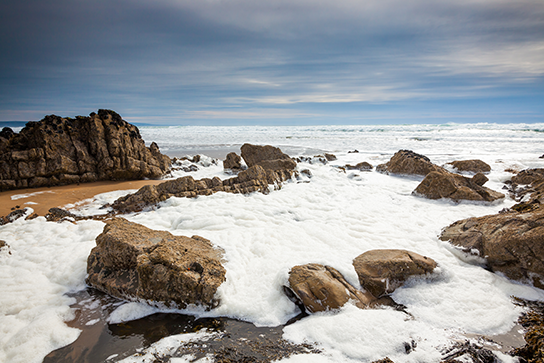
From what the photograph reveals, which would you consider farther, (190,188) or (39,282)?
(190,188)

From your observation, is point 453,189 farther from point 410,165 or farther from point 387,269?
point 387,269

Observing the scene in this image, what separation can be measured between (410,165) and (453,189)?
4.51 metres

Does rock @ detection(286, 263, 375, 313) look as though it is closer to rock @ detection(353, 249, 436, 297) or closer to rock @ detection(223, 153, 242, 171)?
rock @ detection(353, 249, 436, 297)

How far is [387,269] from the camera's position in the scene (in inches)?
166

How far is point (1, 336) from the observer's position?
3139 mm

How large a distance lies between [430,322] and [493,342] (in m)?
0.65

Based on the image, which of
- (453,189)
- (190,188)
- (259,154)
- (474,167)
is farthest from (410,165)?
(190,188)

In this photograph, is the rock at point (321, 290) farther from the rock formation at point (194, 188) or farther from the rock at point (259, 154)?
the rock at point (259, 154)

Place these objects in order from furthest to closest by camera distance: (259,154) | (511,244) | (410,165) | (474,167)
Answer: (259,154), (474,167), (410,165), (511,244)

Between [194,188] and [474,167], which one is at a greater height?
[474,167]

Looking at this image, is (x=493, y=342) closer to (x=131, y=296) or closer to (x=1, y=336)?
(x=131, y=296)

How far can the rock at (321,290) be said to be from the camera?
3665 mm

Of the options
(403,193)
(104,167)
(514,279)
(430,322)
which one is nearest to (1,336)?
(430,322)

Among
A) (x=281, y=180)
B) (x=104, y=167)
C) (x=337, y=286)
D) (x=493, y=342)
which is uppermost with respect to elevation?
(x=104, y=167)
